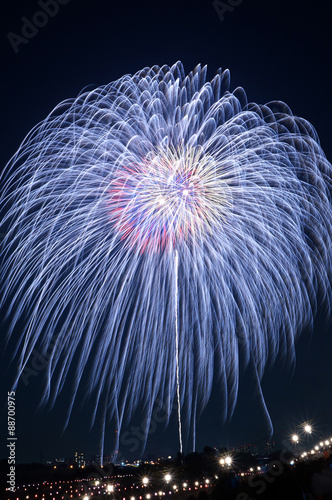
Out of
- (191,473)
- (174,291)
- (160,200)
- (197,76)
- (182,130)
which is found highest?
(197,76)

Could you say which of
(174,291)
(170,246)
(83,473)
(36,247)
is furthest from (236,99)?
(83,473)

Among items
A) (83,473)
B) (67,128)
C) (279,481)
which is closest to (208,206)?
(67,128)

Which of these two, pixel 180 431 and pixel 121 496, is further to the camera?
pixel 121 496

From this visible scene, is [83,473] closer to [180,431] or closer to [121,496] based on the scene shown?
[121,496]

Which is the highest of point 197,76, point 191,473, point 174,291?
point 197,76

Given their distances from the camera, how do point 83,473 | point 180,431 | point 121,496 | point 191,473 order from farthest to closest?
point 83,473, point 191,473, point 121,496, point 180,431

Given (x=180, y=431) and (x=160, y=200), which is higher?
(x=160, y=200)

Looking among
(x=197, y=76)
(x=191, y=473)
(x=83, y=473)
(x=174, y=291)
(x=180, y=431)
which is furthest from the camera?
(x=83, y=473)

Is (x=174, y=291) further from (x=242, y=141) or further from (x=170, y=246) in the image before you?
(x=242, y=141)

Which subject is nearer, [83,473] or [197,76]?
[197,76]
